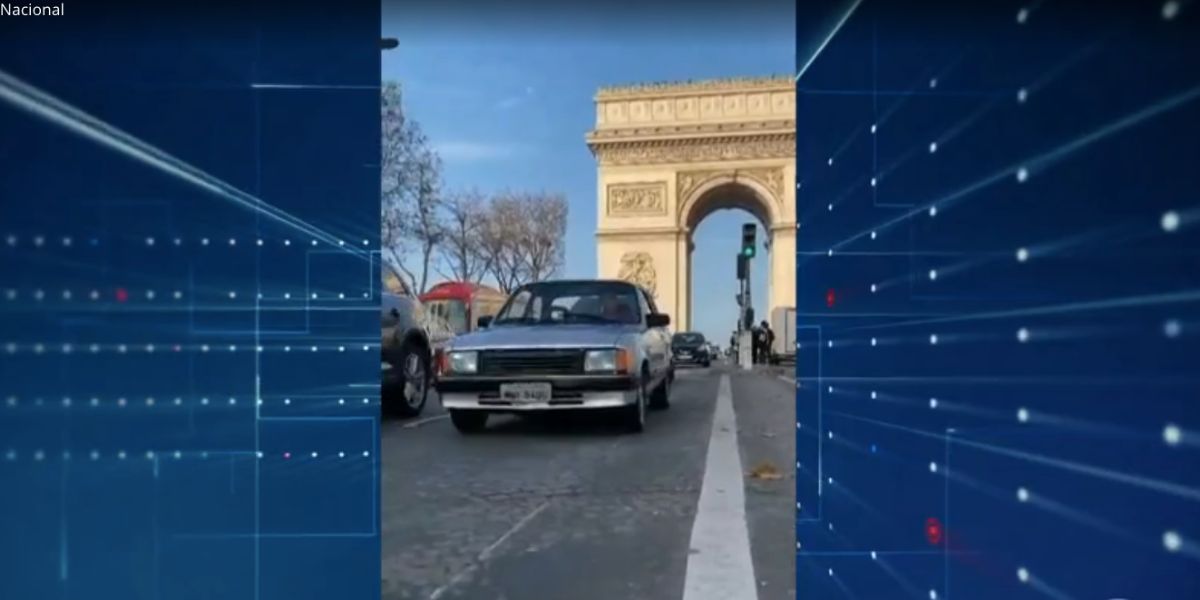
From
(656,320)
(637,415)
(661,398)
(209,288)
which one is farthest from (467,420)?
(209,288)

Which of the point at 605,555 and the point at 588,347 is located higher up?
the point at 588,347

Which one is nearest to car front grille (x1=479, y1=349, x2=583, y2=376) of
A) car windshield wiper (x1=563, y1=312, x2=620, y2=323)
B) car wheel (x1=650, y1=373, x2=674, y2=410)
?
car windshield wiper (x1=563, y1=312, x2=620, y2=323)

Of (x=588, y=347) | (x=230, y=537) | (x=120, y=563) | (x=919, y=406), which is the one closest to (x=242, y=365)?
(x=230, y=537)

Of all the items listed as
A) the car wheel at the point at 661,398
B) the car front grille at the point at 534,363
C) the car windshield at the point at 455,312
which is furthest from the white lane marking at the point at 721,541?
the car windshield at the point at 455,312

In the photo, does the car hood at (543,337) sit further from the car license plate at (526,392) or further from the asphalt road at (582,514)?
the asphalt road at (582,514)

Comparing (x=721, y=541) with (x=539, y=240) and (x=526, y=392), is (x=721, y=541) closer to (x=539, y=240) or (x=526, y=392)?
(x=526, y=392)

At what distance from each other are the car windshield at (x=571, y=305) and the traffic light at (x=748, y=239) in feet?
4.04

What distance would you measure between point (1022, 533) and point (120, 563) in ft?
4.65

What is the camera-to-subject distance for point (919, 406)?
86cm

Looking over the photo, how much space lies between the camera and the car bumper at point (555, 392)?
4.30 metres

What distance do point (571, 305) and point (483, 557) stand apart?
327cm

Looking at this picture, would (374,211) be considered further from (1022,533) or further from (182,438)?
(1022,533)

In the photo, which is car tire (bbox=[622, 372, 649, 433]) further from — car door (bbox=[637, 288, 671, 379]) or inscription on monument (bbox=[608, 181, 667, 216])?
inscription on monument (bbox=[608, 181, 667, 216])

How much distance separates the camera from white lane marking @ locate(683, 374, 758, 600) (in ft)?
5.70
